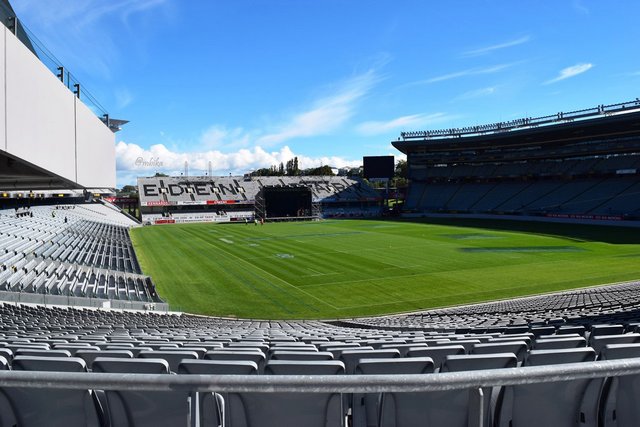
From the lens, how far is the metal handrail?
6.44 feet

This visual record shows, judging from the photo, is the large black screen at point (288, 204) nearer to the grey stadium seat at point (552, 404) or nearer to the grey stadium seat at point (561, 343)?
the grey stadium seat at point (561, 343)

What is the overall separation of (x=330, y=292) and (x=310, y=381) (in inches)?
914

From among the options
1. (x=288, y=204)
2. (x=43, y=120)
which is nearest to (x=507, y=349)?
(x=43, y=120)

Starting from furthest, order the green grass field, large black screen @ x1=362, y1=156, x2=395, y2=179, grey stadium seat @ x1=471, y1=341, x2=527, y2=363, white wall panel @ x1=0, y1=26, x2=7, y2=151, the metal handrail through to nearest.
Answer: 1. large black screen @ x1=362, y1=156, x2=395, y2=179
2. the green grass field
3. white wall panel @ x1=0, y1=26, x2=7, y2=151
4. grey stadium seat @ x1=471, y1=341, x2=527, y2=363
5. the metal handrail

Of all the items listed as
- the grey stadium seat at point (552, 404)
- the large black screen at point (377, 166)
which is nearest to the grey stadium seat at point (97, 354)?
the grey stadium seat at point (552, 404)

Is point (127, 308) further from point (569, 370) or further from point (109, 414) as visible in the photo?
point (569, 370)

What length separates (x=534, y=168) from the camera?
7619 centimetres

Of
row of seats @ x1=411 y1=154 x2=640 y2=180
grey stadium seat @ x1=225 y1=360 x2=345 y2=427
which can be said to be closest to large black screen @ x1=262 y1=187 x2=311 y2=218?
row of seats @ x1=411 y1=154 x2=640 y2=180

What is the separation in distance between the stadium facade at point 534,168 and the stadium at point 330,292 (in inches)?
14.3

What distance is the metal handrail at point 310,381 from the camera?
77.3 inches

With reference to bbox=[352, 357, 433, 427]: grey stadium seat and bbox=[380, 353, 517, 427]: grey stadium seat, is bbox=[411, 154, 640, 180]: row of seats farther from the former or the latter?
bbox=[380, 353, 517, 427]: grey stadium seat

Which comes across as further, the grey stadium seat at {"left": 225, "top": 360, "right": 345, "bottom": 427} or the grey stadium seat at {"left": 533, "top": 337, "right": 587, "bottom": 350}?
the grey stadium seat at {"left": 533, "top": 337, "right": 587, "bottom": 350}

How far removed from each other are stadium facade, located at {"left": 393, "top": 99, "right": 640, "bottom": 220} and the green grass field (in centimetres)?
1556

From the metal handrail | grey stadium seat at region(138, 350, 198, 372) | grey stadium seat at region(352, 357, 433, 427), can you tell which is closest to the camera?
the metal handrail
